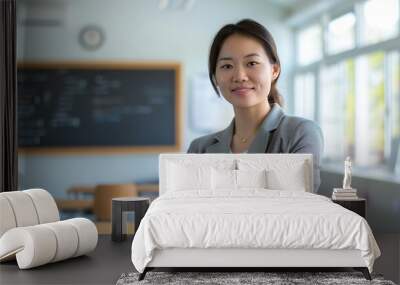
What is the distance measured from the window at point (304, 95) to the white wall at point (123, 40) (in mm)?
148

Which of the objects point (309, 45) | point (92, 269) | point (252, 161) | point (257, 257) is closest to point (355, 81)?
point (309, 45)

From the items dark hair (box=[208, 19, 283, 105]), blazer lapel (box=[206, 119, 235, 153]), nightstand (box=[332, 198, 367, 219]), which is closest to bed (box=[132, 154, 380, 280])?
nightstand (box=[332, 198, 367, 219])

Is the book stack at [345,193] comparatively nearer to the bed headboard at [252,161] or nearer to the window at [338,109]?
the bed headboard at [252,161]

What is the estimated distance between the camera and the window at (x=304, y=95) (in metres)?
7.67

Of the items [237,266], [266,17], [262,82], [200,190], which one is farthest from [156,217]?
[266,17]

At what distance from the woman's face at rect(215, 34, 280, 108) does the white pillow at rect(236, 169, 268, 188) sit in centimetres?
83

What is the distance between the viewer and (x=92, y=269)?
13.9ft

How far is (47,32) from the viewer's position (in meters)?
7.84

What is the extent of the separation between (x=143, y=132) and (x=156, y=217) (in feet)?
13.4

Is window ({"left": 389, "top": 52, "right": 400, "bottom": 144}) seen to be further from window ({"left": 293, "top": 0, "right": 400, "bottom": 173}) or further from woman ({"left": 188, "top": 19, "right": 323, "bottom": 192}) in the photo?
woman ({"left": 188, "top": 19, "right": 323, "bottom": 192})

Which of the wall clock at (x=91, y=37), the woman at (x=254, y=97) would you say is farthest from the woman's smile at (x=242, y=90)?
the wall clock at (x=91, y=37)

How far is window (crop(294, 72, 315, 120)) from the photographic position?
7.67 metres

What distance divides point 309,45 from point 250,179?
10.1 ft

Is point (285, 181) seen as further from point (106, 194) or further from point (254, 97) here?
point (106, 194)
